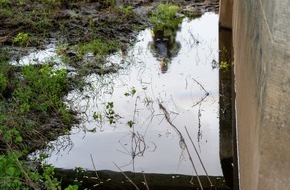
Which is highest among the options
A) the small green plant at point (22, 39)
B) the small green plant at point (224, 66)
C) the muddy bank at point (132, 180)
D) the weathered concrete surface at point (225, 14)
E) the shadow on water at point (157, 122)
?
the weathered concrete surface at point (225, 14)

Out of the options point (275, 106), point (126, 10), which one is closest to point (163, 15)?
point (126, 10)

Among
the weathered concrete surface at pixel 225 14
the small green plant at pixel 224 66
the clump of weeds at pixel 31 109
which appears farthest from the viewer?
the weathered concrete surface at pixel 225 14

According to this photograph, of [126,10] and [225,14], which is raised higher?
[126,10]

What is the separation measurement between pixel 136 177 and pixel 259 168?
228 cm

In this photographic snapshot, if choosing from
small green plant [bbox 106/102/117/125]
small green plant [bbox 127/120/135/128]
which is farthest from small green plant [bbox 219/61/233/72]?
small green plant [bbox 127/120/135/128]

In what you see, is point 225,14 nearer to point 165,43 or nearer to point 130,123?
point 165,43

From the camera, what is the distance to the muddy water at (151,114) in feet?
17.7

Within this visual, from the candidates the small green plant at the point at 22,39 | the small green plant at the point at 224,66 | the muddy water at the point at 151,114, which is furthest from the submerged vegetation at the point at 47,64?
the small green plant at the point at 224,66

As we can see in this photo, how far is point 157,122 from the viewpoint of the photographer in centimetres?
621

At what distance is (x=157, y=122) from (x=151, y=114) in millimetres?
219

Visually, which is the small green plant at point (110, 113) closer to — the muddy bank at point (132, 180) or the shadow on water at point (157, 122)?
the shadow on water at point (157, 122)

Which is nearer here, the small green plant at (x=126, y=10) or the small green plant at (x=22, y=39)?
the small green plant at (x=22, y=39)

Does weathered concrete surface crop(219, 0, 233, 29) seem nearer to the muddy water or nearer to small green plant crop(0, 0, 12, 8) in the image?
the muddy water

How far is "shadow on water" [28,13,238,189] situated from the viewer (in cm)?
520
